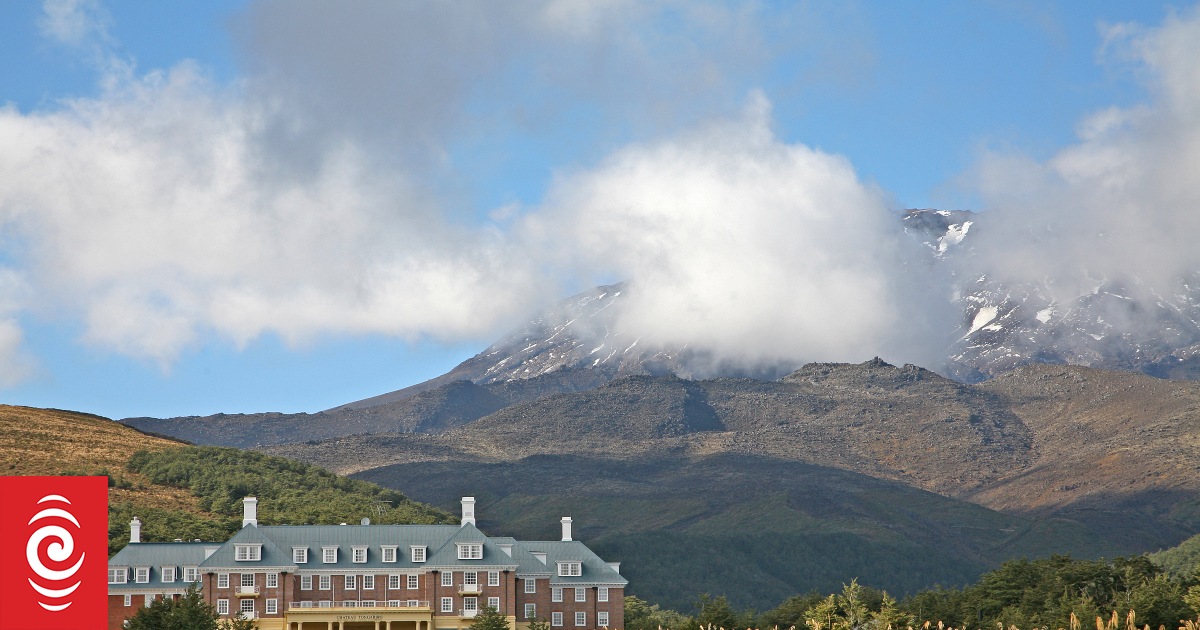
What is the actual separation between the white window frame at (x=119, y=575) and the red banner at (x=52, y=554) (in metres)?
82.1

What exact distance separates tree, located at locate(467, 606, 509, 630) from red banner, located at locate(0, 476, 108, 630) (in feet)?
217

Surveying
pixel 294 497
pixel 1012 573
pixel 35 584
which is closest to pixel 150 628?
pixel 35 584

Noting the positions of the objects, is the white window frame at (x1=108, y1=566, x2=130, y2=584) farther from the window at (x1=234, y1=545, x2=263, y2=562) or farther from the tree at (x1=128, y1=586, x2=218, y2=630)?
the tree at (x1=128, y1=586, x2=218, y2=630)

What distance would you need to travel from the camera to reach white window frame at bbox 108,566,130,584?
115625mm

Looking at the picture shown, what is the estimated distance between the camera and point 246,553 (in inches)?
4658

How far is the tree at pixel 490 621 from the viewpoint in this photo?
102 meters

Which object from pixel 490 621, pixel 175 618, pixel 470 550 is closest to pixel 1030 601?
pixel 470 550

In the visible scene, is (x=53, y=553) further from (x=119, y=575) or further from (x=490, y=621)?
(x=119, y=575)

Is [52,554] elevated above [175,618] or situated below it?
above

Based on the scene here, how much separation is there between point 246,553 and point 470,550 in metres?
16.0

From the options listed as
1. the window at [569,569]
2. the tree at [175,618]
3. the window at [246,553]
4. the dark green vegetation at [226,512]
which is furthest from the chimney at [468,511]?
the tree at [175,618]

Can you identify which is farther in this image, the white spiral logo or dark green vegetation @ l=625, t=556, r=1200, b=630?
dark green vegetation @ l=625, t=556, r=1200, b=630

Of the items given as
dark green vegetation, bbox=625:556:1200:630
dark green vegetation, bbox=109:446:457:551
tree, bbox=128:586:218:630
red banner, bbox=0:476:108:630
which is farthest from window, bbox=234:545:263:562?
red banner, bbox=0:476:108:630

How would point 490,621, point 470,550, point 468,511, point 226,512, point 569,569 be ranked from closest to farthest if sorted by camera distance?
point 490,621 → point 470,550 → point 569,569 → point 468,511 → point 226,512
